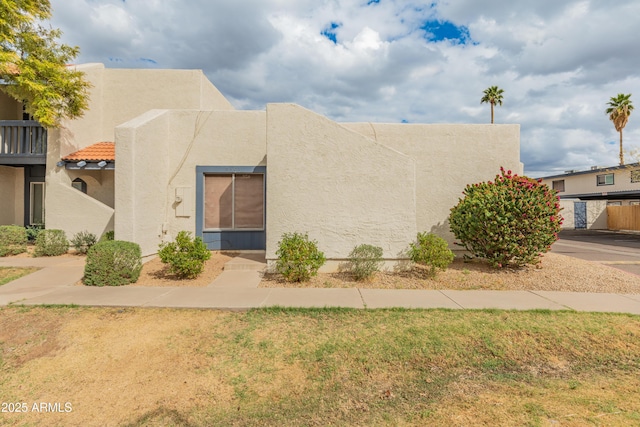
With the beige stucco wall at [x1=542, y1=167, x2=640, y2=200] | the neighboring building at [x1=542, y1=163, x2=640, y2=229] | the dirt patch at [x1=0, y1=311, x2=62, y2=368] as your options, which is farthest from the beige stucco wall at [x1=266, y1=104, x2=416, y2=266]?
the neighboring building at [x1=542, y1=163, x2=640, y2=229]

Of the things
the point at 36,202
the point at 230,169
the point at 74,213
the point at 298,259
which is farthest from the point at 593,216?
the point at 36,202

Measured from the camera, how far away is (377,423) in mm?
2838

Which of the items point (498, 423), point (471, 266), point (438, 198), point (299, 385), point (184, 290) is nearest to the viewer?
point (498, 423)

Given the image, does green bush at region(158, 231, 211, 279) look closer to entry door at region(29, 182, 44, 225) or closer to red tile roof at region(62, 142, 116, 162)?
red tile roof at region(62, 142, 116, 162)

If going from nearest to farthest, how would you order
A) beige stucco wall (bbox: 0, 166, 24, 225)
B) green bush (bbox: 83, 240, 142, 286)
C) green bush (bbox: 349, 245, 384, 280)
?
green bush (bbox: 83, 240, 142, 286) < green bush (bbox: 349, 245, 384, 280) < beige stucco wall (bbox: 0, 166, 24, 225)

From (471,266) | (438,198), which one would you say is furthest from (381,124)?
(471,266)

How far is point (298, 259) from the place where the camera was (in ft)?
22.4

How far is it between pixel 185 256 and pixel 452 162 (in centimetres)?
810

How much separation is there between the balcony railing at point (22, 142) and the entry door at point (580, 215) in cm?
3681

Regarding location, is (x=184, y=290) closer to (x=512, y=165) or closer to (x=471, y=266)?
(x=471, y=266)

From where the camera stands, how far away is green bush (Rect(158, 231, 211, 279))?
22.8 ft

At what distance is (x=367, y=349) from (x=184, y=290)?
4.25m

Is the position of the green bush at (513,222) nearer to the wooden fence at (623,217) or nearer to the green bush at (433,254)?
the green bush at (433,254)

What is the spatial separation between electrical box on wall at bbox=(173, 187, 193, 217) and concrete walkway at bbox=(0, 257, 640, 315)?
11.2 ft
